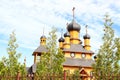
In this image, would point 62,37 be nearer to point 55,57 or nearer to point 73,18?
point 73,18

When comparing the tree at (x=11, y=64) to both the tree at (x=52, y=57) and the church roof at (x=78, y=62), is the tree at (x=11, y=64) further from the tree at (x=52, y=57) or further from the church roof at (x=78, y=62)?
the church roof at (x=78, y=62)

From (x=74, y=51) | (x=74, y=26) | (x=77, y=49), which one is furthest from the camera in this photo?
(x=74, y=26)

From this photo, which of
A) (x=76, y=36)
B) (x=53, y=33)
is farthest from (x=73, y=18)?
(x=53, y=33)

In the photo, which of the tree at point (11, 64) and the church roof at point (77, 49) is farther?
the church roof at point (77, 49)

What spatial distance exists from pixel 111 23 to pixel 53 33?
4.29 metres

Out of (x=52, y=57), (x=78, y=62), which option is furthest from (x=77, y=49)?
(x=52, y=57)

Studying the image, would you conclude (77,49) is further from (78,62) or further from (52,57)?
(52,57)

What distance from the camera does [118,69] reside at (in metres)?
15.5

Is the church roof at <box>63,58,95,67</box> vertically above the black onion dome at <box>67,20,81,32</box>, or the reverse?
the black onion dome at <box>67,20,81,32</box>

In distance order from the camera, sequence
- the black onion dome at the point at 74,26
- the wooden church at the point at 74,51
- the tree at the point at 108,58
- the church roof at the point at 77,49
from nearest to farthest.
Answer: the tree at the point at 108,58 < the wooden church at the point at 74,51 < the church roof at the point at 77,49 < the black onion dome at the point at 74,26

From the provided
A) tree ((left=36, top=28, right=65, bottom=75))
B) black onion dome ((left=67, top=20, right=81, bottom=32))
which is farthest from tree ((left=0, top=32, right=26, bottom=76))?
black onion dome ((left=67, top=20, right=81, bottom=32))

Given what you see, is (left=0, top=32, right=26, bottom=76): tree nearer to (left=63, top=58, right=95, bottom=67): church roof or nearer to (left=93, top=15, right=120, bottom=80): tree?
(left=93, top=15, right=120, bottom=80): tree

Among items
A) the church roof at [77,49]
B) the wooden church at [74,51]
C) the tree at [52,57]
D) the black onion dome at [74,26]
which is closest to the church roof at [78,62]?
the wooden church at [74,51]

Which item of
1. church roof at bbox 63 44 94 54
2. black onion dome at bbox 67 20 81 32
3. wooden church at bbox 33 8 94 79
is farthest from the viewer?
black onion dome at bbox 67 20 81 32
